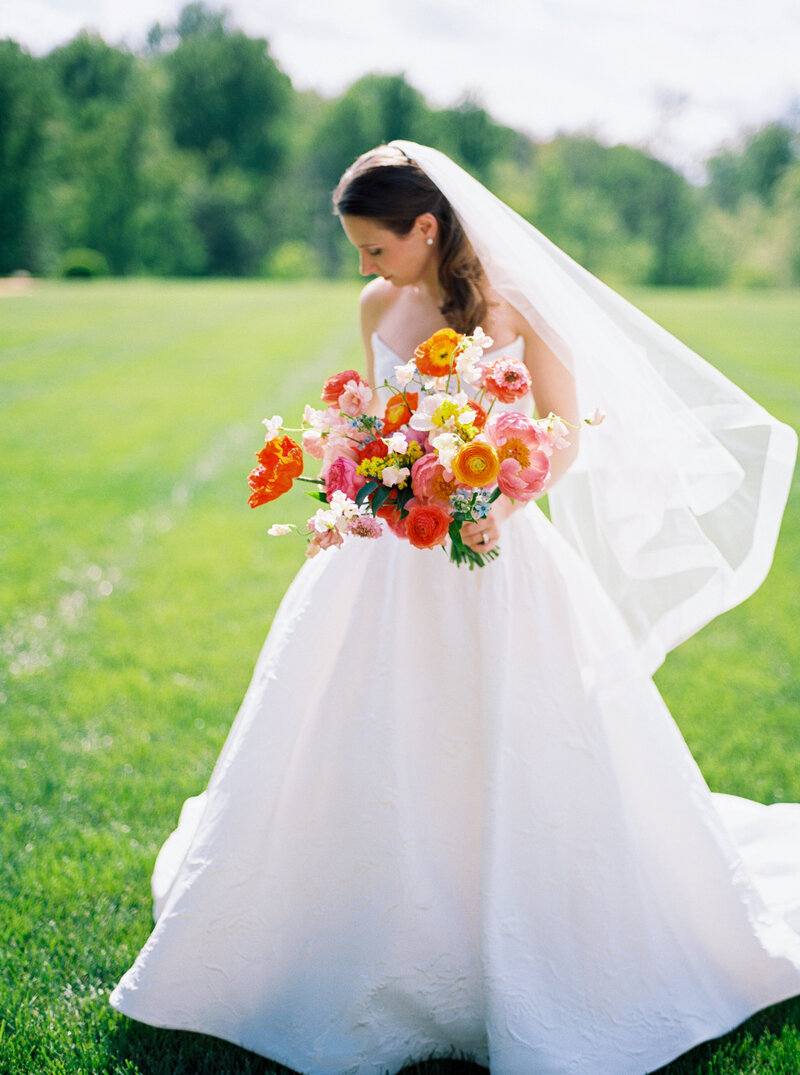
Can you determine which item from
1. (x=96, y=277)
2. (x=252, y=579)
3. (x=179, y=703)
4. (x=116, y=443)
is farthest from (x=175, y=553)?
(x=96, y=277)

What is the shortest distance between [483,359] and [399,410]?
51cm

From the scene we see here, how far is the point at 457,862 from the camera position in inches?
97.3

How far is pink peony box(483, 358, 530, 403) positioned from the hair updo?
58 cm

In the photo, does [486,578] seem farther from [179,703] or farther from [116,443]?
[116,443]

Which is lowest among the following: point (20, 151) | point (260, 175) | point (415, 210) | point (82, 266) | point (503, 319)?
point (260, 175)

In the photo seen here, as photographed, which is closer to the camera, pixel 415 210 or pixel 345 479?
pixel 345 479

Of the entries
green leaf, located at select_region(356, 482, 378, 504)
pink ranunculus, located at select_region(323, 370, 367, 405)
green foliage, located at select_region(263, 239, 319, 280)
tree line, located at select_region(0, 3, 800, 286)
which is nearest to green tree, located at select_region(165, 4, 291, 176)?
tree line, located at select_region(0, 3, 800, 286)

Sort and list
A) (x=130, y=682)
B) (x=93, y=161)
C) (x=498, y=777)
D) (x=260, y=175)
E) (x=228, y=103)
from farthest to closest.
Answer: (x=228, y=103) → (x=260, y=175) → (x=93, y=161) → (x=130, y=682) → (x=498, y=777)

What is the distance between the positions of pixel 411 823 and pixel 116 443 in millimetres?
8921

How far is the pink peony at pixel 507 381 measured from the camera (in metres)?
2.09

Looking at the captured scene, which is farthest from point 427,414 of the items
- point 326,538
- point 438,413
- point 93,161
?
point 93,161

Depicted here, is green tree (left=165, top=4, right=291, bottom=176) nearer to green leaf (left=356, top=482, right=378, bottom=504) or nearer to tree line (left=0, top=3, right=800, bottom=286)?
tree line (left=0, top=3, right=800, bottom=286)

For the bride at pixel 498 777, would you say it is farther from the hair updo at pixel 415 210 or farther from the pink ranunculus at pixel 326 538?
the pink ranunculus at pixel 326 538

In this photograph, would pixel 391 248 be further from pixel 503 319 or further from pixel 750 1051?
pixel 750 1051
